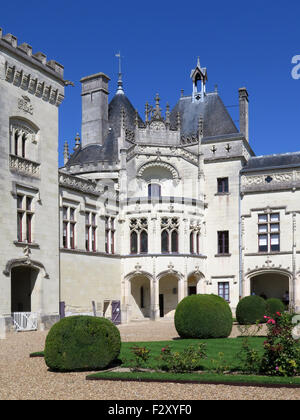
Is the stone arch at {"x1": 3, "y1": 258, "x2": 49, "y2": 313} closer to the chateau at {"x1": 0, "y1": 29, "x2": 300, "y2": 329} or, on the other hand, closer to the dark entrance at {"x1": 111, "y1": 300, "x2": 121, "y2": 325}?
the chateau at {"x1": 0, "y1": 29, "x2": 300, "y2": 329}

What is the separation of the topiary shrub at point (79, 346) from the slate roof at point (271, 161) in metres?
22.0

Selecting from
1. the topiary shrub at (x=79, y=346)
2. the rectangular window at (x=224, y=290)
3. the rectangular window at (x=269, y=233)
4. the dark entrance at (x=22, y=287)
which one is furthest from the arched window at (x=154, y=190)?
the topiary shrub at (x=79, y=346)

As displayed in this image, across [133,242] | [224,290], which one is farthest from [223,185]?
[133,242]

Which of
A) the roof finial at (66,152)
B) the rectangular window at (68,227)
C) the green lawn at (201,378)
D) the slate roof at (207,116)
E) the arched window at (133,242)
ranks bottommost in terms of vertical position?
the green lawn at (201,378)

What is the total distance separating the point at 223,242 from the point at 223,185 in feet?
10.8

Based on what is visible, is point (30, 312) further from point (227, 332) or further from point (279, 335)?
point (279, 335)

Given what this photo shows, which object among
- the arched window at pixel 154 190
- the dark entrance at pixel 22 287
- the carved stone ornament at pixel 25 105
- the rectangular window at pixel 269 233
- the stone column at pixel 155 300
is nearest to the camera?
the carved stone ornament at pixel 25 105

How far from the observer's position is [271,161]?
32.6 m

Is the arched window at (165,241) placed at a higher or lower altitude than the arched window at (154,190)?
lower

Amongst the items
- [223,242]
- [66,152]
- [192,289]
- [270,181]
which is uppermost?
[66,152]

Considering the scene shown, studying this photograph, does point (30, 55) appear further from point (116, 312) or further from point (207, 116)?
point (207, 116)

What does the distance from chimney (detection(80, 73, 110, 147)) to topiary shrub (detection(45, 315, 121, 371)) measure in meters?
25.1

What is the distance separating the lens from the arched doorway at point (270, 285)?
3272cm

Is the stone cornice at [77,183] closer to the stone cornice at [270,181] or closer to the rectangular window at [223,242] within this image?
the rectangular window at [223,242]
